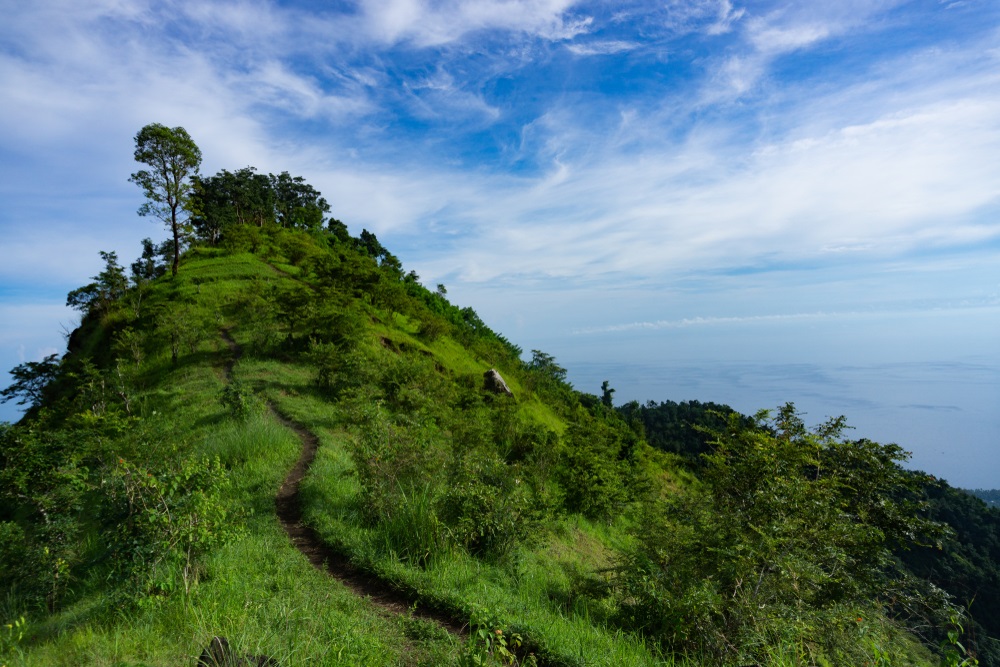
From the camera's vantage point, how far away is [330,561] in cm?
704

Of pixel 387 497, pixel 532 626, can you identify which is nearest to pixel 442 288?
pixel 387 497

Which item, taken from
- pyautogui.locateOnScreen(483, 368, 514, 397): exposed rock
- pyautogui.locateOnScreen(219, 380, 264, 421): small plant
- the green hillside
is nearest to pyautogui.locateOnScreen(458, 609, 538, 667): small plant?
the green hillside

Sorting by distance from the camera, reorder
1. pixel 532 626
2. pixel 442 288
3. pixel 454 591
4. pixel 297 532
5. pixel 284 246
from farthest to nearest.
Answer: pixel 442 288 < pixel 284 246 < pixel 297 532 < pixel 454 591 < pixel 532 626

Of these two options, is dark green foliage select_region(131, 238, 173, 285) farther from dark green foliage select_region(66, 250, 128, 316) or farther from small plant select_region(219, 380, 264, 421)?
small plant select_region(219, 380, 264, 421)

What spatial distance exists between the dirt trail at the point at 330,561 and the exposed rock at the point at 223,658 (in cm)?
225

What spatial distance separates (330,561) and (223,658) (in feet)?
12.1

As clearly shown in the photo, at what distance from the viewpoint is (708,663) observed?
477cm

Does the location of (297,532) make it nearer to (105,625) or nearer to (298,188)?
(105,625)

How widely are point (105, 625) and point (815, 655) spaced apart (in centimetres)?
703

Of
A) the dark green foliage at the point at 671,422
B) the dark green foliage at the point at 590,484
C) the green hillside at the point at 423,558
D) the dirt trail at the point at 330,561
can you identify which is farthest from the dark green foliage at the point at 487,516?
the dark green foliage at the point at 671,422

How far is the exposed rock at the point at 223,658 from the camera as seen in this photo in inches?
137

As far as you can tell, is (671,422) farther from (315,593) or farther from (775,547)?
(315,593)

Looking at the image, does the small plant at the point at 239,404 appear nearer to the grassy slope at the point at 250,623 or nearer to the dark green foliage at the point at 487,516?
the grassy slope at the point at 250,623

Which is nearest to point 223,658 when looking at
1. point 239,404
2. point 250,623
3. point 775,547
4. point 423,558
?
point 250,623
